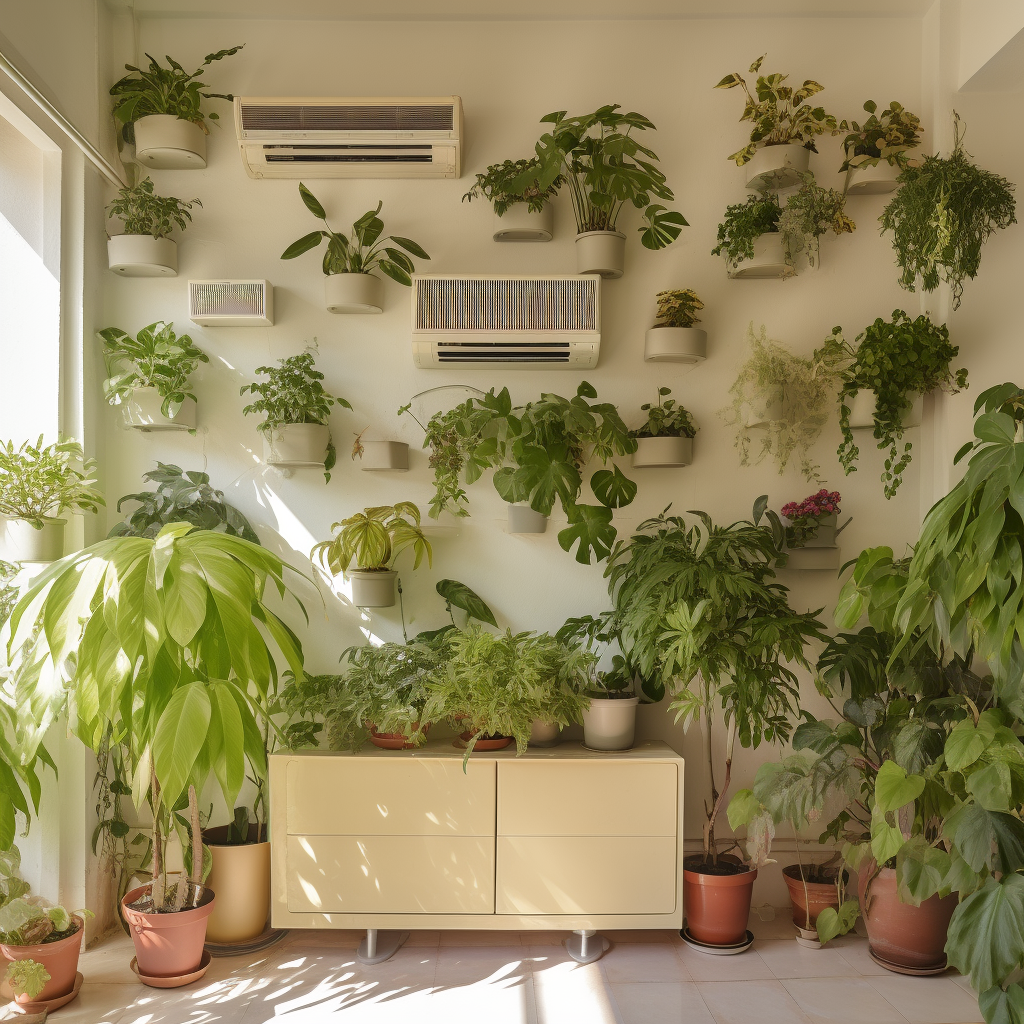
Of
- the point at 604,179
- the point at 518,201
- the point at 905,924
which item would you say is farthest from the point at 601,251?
the point at 905,924

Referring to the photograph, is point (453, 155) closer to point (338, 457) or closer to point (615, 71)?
point (615, 71)

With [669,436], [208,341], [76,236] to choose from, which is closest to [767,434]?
[669,436]

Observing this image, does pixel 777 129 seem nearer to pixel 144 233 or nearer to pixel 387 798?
pixel 144 233

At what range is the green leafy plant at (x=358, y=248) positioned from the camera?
307 centimetres

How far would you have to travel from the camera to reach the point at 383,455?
10.1ft

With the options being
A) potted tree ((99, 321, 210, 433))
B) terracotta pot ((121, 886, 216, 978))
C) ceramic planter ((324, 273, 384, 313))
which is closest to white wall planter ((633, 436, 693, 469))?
ceramic planter ((324, 273, 384, 313))

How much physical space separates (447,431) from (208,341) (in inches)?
40.8

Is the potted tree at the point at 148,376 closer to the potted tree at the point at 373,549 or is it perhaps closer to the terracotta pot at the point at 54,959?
the potted tree at the point at 373,549

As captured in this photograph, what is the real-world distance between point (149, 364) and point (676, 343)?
1.95 m

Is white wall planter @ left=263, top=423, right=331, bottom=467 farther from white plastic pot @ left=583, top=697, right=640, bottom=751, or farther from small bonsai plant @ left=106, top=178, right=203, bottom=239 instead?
white plastic pot @ left=583, top=697, right=640, bottom=751

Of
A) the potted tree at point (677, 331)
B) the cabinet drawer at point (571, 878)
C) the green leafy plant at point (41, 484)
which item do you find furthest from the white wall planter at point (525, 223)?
the cabinet drawer at point (571, 878)

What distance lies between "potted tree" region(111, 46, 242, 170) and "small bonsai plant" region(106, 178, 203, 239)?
0.46 feet

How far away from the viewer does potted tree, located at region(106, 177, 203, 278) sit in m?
3.04

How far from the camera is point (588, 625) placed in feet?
10.3
